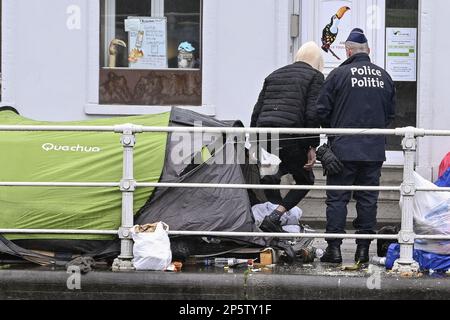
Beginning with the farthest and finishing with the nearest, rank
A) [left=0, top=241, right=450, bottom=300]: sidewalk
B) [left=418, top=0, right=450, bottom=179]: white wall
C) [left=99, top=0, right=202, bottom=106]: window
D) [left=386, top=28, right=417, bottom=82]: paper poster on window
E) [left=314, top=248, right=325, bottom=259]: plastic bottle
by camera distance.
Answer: [left=386, top=28, right=417, bottom=82]: paper poster on window, [left=99, top=0, right=202, bottom=106]: window, [left=418, top=0, right=450, bottom=179]: white wall, [left=314, top=248, right=325, bottom=259]: plastic bottle, [left=0, top=241, right=450, bottom=300]: sidewalk

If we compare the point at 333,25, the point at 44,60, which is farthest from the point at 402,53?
the point at 44,60

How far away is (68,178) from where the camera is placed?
269 inches

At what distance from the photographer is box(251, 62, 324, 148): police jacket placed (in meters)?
7.48

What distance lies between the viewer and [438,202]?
6746 mm

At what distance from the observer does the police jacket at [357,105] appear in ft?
23.2

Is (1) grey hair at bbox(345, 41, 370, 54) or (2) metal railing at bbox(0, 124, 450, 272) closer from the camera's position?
(2) metal railing at bbox(0, 124, 450, 272)

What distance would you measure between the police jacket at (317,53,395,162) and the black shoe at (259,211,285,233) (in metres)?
0.72

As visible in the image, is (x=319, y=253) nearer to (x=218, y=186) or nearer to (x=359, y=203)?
(x=359, y=203)

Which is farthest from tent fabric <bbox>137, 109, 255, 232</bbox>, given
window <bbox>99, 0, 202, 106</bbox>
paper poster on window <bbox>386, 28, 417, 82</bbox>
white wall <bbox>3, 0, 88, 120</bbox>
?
paper poster on window <bbox>386, 28, 417, 82</bbox>

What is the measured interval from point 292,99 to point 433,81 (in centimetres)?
268

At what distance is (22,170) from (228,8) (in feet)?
11.7

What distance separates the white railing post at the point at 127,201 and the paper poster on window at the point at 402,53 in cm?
430

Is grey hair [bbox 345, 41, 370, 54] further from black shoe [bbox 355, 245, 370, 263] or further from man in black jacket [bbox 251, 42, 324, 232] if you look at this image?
black shoe [bbox 355, 245, 370, 263]
